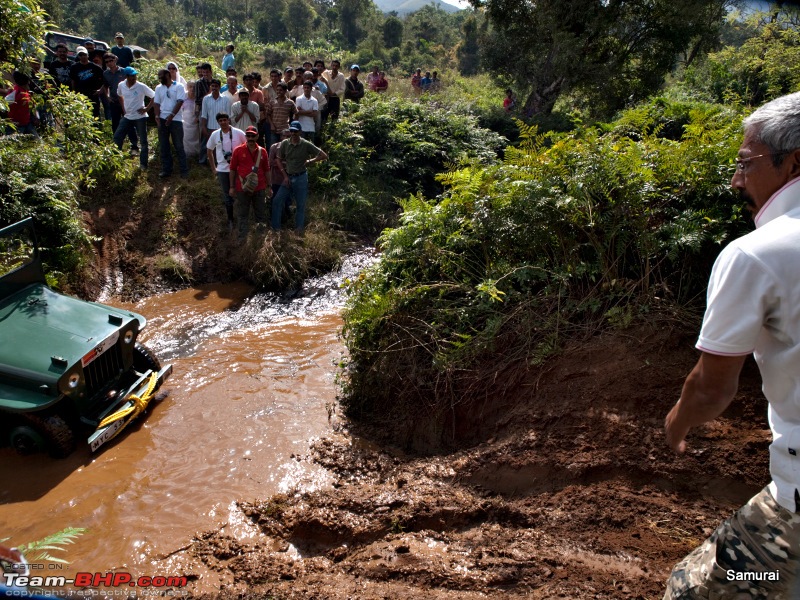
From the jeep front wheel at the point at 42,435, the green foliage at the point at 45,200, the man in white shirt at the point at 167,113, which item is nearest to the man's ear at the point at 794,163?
the jeep front wheel at the point at 42,435

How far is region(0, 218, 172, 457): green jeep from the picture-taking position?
191 inches

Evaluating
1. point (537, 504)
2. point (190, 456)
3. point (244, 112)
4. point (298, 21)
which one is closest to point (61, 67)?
point (244, 112)

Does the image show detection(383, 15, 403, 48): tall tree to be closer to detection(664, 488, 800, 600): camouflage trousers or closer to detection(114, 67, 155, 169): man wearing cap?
detection(114, 67, 155, 169): man wearing cap

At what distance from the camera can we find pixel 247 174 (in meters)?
9.39

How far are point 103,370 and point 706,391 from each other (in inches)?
210

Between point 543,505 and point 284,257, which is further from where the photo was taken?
point 284,257

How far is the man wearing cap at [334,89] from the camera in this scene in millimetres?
13078

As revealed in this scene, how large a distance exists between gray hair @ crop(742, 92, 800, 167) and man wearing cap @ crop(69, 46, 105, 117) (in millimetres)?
11736

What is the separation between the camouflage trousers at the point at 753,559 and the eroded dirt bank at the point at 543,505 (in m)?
0.96

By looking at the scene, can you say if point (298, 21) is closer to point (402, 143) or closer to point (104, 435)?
point (402, 143)

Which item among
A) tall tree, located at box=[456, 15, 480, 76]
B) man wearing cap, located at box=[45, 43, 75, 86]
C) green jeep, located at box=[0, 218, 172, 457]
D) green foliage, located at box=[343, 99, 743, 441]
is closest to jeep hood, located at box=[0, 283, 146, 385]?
green jeep, located at box=[0, 218, 172, 457]

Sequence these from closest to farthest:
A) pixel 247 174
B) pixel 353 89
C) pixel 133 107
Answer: pixel 247 174 → pixel 133 107 → pixel 353 89

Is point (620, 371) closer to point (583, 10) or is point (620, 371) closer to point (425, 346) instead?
point (425, 346)

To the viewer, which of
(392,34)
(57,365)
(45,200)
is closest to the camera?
(57,365)
